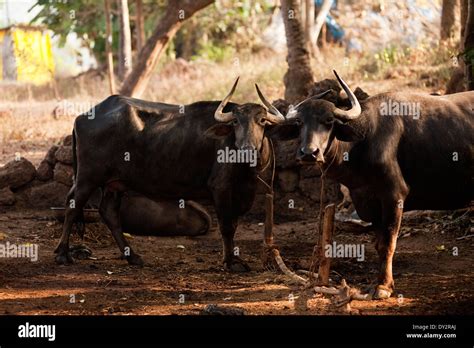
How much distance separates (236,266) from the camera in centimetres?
948

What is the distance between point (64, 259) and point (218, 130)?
2.22 metres

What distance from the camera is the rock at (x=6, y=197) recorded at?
1215cm

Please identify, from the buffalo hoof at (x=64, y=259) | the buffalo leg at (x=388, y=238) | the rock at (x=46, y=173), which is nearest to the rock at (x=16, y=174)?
the rock at (x=46, y=173)

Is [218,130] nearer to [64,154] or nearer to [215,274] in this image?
[215,274]

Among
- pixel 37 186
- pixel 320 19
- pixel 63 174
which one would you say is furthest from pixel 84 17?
pixel 63 174

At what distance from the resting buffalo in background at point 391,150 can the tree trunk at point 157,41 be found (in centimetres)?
933

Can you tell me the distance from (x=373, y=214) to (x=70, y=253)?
11.6 ft

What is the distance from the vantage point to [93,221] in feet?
36.9

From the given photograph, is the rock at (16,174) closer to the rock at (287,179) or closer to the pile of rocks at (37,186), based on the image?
the pile of rocks at (37,186)

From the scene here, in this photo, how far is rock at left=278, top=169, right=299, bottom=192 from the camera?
504 inches

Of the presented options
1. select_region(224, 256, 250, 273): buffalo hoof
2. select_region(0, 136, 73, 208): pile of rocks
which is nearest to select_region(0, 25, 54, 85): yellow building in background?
select_region(0, 136, 73, 208): pile of rocks

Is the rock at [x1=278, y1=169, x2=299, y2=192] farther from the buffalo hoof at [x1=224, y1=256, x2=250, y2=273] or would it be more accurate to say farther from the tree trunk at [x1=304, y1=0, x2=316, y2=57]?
the tree trunk at [x1=304, y1=0, x2=316, y2=57]

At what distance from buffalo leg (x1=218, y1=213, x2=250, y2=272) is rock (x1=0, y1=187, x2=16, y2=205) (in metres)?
3.89
